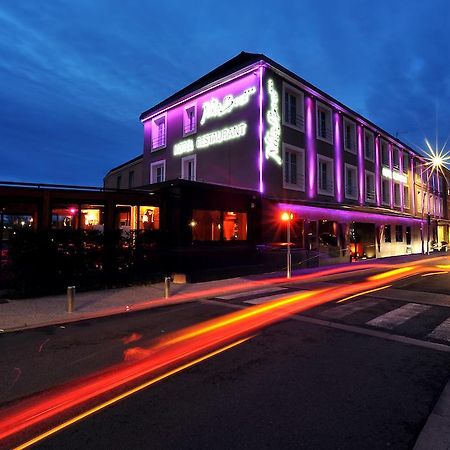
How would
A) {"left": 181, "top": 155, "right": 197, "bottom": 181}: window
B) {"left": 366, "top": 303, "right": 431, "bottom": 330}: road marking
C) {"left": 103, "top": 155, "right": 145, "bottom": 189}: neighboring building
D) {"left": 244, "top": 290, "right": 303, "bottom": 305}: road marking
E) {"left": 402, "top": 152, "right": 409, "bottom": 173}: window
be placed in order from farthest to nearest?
{"left": 402, "top": 152, "right": 409, "bottom": 173}: window, {"left": 103, "top": 155, "right": 145, "bottom": 189}: neighboring building, {"left": 181, "top": 155, "right": 197, "bottom": 181}: window, {"left": 244, "top": 290, "right": 303, "bottom": 305}: road marking, {"left": 366, "top": 303, "right": 431, "bottom": 330}: road marking

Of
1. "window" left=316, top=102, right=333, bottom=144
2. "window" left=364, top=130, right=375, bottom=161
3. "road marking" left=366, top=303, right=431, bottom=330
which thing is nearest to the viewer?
"road marking" left=366, top=303, right=431, bottom=330

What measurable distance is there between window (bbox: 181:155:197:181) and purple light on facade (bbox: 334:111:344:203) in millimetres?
9202

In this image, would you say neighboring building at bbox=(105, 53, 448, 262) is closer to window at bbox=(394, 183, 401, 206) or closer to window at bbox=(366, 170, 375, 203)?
window at bbox=(366, 170, 375, 203)

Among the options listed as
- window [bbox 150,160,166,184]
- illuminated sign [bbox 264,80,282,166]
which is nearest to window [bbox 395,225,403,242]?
illuminated sign [bbox 264,80,282,166]

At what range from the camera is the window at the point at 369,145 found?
28.2m

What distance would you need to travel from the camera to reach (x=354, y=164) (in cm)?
2608

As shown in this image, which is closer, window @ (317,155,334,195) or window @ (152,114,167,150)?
window @ (317,155,334,195)

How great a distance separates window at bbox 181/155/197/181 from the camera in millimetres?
21834

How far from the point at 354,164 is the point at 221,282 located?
52.6 ft

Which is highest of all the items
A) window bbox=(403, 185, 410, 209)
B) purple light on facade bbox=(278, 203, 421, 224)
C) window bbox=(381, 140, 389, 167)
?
window bbox=(381, 140, 389, 167)

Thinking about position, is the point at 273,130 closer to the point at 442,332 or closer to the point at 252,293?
the point at 252,293

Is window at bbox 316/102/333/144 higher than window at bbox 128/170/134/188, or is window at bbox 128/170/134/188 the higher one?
window at bbox 316/102/333/144

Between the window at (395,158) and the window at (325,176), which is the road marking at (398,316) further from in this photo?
the window at (395,158)

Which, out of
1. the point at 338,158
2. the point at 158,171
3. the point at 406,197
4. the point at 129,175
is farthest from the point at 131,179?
the point at 406,197
